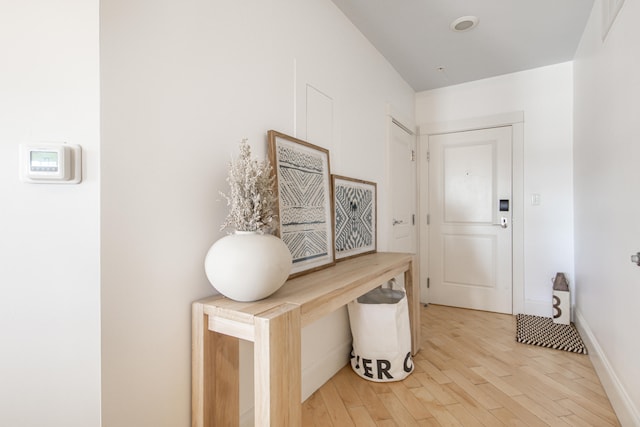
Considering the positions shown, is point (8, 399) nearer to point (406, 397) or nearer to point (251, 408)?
point (251, 408)

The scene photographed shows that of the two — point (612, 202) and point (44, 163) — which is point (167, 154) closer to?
point (44, 163)

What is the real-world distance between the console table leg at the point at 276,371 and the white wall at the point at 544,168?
118 inches

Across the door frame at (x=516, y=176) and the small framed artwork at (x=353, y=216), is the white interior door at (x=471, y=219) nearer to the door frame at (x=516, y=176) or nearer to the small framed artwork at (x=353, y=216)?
the door frame at (x=516, y=176)

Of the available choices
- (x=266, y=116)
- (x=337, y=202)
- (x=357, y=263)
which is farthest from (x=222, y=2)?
(x=357, y=263)

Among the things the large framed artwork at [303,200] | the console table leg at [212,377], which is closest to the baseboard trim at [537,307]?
the large framed artwork at [303,200]

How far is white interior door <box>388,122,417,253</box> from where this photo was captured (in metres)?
2.91

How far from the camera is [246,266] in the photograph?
100 cm

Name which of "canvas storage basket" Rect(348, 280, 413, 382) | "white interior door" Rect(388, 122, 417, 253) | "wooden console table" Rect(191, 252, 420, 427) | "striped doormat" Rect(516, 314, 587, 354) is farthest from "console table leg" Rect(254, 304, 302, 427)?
"striped doormat" Rect(516, 314, 587, 354)

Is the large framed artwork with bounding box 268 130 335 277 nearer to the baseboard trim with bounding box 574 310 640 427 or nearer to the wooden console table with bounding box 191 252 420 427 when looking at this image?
the wooden console table with bounding box 191 252 420 427

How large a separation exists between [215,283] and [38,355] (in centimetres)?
50

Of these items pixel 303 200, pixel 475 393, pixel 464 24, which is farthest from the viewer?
pixel 464 24

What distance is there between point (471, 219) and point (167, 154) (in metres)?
3.12

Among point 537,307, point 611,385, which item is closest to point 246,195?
point 611,385

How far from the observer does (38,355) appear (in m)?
0.88
